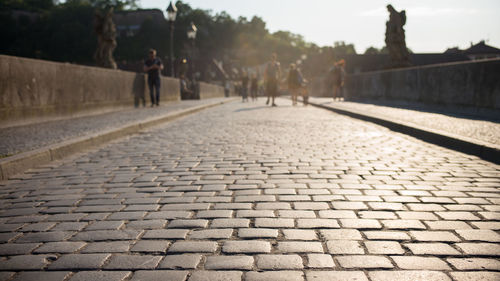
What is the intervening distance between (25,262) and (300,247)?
1483mm

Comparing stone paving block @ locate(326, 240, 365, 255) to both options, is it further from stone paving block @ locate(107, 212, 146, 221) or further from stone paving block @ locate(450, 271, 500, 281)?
stone paving block @ locate(107, 212, 146, 221)

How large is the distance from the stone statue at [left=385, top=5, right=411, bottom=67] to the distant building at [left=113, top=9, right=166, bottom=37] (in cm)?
9347

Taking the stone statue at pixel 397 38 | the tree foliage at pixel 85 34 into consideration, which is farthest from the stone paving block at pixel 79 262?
the tree foliage at pixel 85 34

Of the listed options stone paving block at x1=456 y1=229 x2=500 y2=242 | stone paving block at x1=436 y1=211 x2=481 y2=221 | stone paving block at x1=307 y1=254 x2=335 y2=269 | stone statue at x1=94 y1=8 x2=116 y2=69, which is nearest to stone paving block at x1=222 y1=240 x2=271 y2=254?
stone paving block at x1=307 y1=254 x2=335 y2=269

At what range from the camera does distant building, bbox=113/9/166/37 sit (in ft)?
342

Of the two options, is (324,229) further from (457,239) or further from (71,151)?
(71,151)

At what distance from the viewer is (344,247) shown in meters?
2.25

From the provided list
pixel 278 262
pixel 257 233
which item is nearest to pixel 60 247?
pixel 257 233

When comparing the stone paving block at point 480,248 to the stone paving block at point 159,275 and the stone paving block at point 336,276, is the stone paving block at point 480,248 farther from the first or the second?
the stone paving block at point 159,275

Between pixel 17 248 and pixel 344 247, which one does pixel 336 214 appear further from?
pixel 17 248

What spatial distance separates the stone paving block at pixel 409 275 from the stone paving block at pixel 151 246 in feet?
3.71

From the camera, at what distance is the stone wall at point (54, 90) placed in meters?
7.50

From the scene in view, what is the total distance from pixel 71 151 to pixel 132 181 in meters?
2.18

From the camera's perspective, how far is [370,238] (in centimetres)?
238
